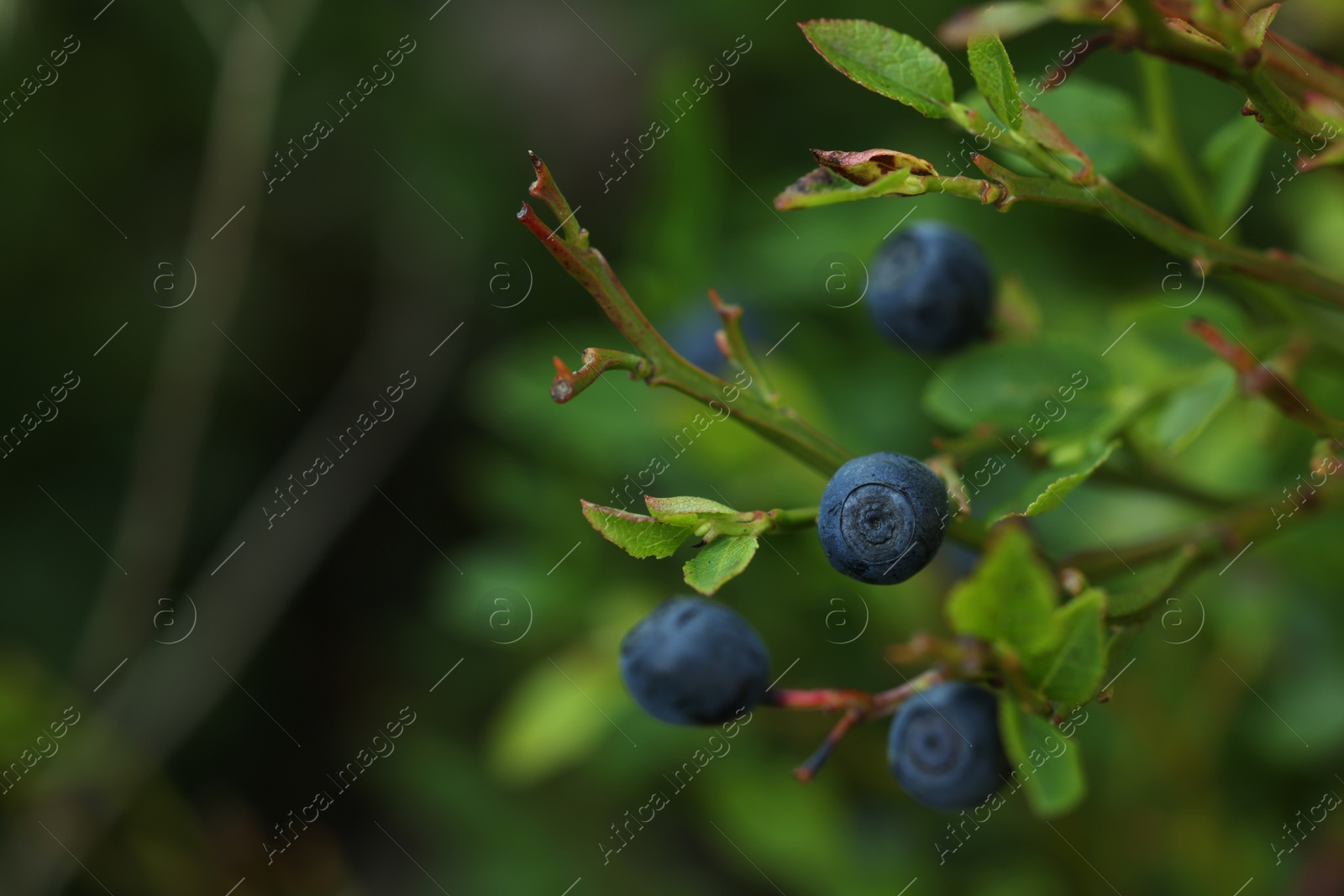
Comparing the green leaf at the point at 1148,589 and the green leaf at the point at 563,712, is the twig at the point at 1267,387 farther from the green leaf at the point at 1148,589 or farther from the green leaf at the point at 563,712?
the green leaf at the point at 563,712

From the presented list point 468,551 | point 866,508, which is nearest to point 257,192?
point 468,551

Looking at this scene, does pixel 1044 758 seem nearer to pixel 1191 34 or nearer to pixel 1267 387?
pixel 1267 387

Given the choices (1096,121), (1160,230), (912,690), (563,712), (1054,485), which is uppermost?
(1096,121)

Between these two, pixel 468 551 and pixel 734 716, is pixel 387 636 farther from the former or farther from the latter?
pixel 734 716

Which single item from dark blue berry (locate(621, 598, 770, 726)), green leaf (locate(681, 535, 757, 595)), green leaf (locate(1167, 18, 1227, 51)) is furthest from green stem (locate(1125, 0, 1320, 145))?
dark blue berry (locate(621, 598, 770, 726))

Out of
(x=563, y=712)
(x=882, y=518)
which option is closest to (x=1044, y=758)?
(x=882, y=518)

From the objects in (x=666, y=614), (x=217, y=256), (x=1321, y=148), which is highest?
(x=217, y=256)

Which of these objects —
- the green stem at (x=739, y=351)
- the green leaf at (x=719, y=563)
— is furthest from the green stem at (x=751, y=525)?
the green stem at (x=739, y=351)
